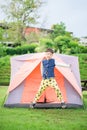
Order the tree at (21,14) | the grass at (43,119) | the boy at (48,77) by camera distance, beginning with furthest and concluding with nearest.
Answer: the tree at (21,14), the boy at (48,77), the grass at (43,119)

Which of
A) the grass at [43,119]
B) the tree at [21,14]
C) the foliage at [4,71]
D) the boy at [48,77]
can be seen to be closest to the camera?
the grass at [43,119]

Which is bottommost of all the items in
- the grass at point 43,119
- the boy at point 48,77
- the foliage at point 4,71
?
the foliage at point 4,71

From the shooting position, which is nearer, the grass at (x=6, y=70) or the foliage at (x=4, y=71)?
the foliage at (x=4, y=71)

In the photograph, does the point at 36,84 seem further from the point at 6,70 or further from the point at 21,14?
the point at 21,14

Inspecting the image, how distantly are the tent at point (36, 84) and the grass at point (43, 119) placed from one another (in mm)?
457

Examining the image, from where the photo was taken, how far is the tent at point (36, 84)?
13.6 m

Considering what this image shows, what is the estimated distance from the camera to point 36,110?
12.9 m

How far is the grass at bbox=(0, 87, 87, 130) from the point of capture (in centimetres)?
1002

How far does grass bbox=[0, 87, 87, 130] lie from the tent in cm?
46

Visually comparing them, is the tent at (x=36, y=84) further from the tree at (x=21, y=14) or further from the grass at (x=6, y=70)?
the tree at (x=21, y=14)

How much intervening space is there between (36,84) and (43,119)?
120 inches

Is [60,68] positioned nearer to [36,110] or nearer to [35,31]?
[36,110]

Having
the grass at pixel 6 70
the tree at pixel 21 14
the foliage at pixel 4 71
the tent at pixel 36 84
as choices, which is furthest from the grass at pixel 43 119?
the tree at pixel 21 14

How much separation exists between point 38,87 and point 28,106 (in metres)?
0.87
